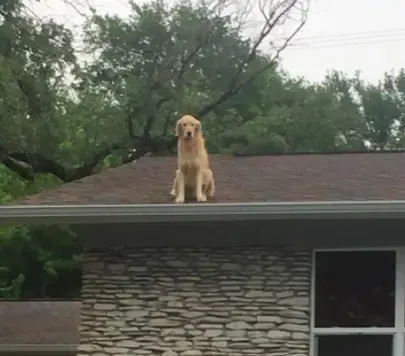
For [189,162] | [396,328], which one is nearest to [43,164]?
[189,162]

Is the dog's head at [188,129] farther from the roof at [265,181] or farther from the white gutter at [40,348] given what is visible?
the white gutter at [40,348]

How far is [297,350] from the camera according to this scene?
8359mm

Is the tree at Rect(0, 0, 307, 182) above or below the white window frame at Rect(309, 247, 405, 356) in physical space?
above

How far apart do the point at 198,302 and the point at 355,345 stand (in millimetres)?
1448

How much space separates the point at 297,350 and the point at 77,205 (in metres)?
2.31

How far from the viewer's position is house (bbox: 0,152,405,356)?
327 inches

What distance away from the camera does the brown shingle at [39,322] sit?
12773mm

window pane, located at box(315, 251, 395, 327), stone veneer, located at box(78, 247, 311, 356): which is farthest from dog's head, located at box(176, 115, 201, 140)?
window pane, located at box(315, 251, 395, 327)

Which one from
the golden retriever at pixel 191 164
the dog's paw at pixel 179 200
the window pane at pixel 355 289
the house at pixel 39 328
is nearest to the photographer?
the window pane at pixel 355 289

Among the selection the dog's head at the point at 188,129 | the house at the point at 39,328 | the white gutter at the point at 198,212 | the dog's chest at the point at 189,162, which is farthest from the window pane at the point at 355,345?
the house at the point at 39,328

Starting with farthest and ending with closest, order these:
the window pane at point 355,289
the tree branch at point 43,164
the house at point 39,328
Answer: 1. the tree branch at point 43,164
2. the house at point 39,328
3. the window pane at point 355,289

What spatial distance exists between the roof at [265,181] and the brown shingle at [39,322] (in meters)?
2.96

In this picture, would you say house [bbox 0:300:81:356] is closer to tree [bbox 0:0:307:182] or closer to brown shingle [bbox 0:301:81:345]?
brown shingle [bbox 0:301:81:345]

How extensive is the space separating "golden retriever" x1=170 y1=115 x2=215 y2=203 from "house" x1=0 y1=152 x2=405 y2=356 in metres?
0.20
